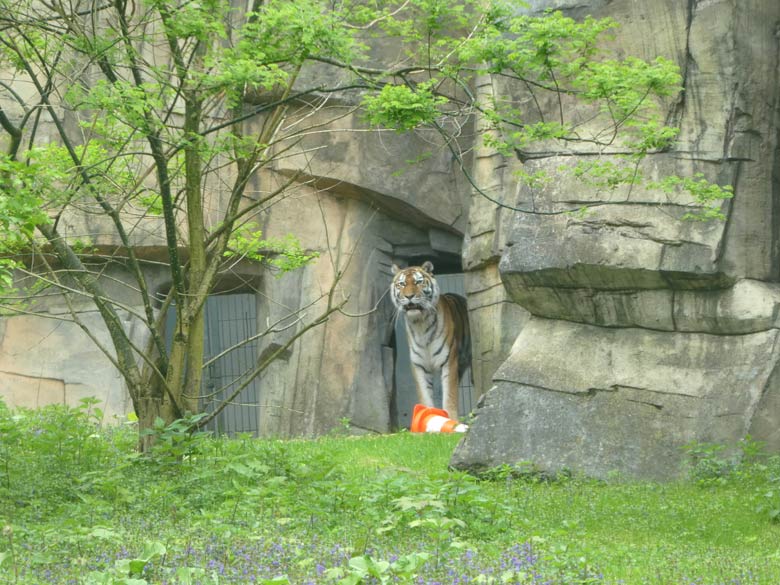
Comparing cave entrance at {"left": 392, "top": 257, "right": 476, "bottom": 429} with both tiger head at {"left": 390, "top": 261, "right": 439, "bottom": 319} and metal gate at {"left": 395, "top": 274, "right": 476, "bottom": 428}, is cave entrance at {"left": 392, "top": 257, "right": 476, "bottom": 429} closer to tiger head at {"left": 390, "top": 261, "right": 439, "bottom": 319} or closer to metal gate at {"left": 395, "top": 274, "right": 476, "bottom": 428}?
metal gate at {"left": 395, "top": 274, "right": 476, "bottom": 428}

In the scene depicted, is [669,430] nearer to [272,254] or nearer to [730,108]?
[730,108]

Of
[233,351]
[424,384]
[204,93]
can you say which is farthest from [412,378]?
[204,93]

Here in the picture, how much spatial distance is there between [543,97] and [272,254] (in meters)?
5.60

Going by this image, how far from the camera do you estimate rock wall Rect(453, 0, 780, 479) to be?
33.9 feet

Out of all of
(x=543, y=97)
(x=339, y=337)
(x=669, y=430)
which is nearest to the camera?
(x=669, y=430)

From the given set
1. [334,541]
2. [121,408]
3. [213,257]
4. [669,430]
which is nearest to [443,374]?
[121,408]

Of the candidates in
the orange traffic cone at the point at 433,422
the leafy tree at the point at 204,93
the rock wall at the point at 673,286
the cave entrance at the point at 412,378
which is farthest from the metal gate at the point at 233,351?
the leafy tree at the point at 204,93

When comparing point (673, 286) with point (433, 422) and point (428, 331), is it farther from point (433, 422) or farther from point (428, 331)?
point (428, 331)

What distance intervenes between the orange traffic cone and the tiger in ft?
4.19

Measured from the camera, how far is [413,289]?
16328 mm

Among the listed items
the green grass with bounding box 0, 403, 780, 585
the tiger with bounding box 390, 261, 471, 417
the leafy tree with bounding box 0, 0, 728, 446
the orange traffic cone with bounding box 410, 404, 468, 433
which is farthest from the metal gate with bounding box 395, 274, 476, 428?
the leafy tree with bounding box 0, 0, 728, 446

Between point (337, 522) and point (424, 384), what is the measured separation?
34.0 feet

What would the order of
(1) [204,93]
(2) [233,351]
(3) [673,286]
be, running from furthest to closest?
1. (2) [233,351]
2. (3) [673,286]
3. (1) [204,93]

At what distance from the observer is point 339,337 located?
1598 centimetres
